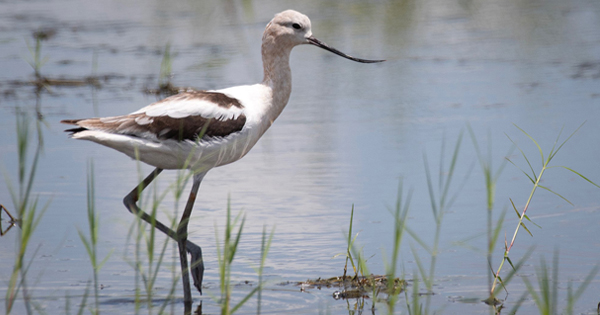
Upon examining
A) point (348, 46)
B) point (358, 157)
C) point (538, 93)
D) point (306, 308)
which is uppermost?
point (348, 46)

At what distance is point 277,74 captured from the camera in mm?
4684

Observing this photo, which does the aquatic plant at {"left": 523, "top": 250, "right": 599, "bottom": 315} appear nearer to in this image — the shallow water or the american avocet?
the shallow water

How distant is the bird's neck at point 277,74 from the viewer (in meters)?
4.65

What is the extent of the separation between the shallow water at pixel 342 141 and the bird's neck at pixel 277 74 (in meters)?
0.71

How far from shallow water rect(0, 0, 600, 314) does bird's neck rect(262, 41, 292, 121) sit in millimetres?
713

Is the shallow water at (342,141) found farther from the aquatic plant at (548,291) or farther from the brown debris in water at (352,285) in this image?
the aquatic plant at (548,291)

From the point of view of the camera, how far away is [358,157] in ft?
19.9

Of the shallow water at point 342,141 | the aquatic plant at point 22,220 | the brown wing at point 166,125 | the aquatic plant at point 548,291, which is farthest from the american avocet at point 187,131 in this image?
the aquatic plant at point 548,291

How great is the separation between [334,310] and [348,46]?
22.3 feet

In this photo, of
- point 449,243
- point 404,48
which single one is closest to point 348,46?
point 404,48

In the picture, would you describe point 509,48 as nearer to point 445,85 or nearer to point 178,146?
point 445,85

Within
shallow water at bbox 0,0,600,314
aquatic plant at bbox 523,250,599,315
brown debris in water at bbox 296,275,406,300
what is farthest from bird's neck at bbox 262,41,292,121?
aquatic plant at bbox 523,250,599,315

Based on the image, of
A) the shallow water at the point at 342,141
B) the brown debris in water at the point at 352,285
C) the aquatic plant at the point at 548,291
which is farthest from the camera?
the shallow water at the point at 342,141

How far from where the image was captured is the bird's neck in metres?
4.65
